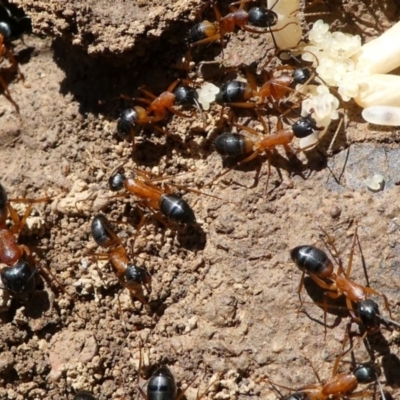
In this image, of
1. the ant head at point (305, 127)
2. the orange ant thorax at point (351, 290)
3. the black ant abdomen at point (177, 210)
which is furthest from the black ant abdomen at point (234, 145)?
the orange ant thorax at point (351, 290)

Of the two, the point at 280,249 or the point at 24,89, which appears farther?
the point at 24,89

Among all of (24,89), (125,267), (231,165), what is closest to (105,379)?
(125,267)

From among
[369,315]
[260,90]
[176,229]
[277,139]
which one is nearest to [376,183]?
[277,139]

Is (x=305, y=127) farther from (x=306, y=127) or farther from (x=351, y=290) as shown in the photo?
(x=351, y=290)

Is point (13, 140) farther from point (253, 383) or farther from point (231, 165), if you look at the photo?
point (253, 383)

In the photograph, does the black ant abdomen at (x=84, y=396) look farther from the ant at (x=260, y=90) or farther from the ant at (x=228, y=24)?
the ant at (x=228, y=24)

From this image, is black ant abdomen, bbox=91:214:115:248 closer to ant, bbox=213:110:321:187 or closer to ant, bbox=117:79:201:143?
ant, bbox=117:79:201:143
